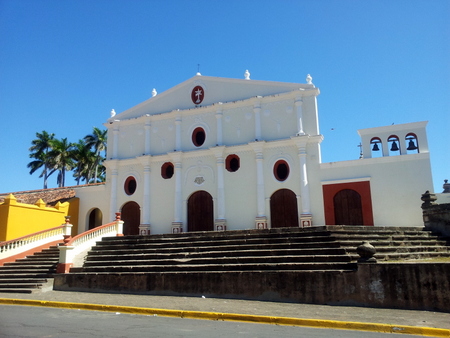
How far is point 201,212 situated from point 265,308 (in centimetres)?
1180

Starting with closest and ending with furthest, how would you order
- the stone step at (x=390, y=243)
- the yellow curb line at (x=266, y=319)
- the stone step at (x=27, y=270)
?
the yellow curb line at (x=266, y=319) < the stone step at (x=390, y=243) < the stone step at (x=27, y=270)

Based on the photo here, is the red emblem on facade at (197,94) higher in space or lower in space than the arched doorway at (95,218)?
higher

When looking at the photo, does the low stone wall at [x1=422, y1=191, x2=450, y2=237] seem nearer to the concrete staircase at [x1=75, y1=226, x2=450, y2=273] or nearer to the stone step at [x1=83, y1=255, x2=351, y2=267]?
the concrete staircase at [x1=75, y1=226, x2=450, y2=273]

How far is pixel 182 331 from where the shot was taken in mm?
7164

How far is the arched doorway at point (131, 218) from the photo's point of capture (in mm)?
22391

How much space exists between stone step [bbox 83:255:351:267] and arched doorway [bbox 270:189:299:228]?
7.18 m

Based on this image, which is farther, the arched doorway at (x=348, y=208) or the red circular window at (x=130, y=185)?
the red circular window at (x=130, y=185)

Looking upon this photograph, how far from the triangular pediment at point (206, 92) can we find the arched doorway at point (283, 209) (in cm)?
554

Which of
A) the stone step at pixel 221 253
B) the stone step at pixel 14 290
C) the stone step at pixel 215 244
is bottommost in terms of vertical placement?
the stone step at pixel 14 290

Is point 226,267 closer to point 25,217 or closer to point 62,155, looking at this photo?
point 25,217

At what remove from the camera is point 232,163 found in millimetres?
21469

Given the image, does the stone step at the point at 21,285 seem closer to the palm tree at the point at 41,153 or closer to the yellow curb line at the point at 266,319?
the yellow curb line at the point at 266,319

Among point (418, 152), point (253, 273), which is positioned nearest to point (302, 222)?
point (418, 152)

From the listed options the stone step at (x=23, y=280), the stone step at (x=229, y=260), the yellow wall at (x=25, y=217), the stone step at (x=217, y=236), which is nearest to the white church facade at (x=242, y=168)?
the yellow wall at (x=25, y=217)
